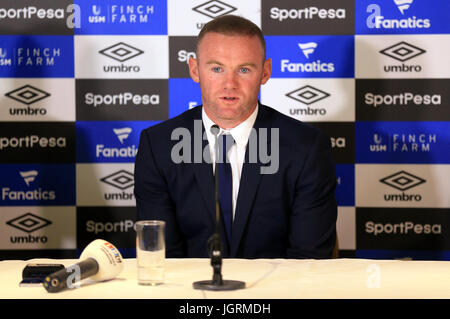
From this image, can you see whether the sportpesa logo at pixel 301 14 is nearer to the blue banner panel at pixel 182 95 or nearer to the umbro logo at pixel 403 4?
the umbro logo at pixel 403 4

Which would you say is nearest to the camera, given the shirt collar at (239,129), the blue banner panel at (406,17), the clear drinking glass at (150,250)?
the clear drinking glass at (150,250)

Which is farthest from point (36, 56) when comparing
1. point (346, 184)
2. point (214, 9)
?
point (346, 184)

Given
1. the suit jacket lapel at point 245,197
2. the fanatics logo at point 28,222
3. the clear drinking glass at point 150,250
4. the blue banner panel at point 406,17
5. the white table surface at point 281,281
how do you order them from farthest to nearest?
1. the fanatics logo at point 28,222
2. the blue banner panel at point 406,17
3. the suit jacket lapel at point 245,197
4. the clear drinking glass at point 150,250
5. the white table surface at point 281,281

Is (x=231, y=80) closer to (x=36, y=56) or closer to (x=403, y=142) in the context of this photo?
(x=403, y=142)

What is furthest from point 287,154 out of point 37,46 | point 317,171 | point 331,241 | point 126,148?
point 37,46

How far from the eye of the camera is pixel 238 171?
2.17m

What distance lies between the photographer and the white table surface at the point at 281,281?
1.28 m

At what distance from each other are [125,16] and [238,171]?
1.18m

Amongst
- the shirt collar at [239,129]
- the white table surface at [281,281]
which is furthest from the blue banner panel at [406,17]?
the white table surface at [281,281]

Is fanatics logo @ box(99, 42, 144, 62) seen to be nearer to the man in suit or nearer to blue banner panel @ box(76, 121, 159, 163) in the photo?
blue banner panel @ box(76, 121, 159, 163)

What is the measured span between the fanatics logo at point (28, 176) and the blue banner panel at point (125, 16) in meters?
0.71

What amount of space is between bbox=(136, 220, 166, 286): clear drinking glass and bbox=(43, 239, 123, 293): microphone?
0.20 ft

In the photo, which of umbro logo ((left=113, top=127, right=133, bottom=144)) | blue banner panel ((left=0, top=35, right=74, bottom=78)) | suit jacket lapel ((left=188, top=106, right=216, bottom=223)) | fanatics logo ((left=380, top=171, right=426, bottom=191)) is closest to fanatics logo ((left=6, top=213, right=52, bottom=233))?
umbro logo ((left=113, top=127, right=133, bottom=144))
